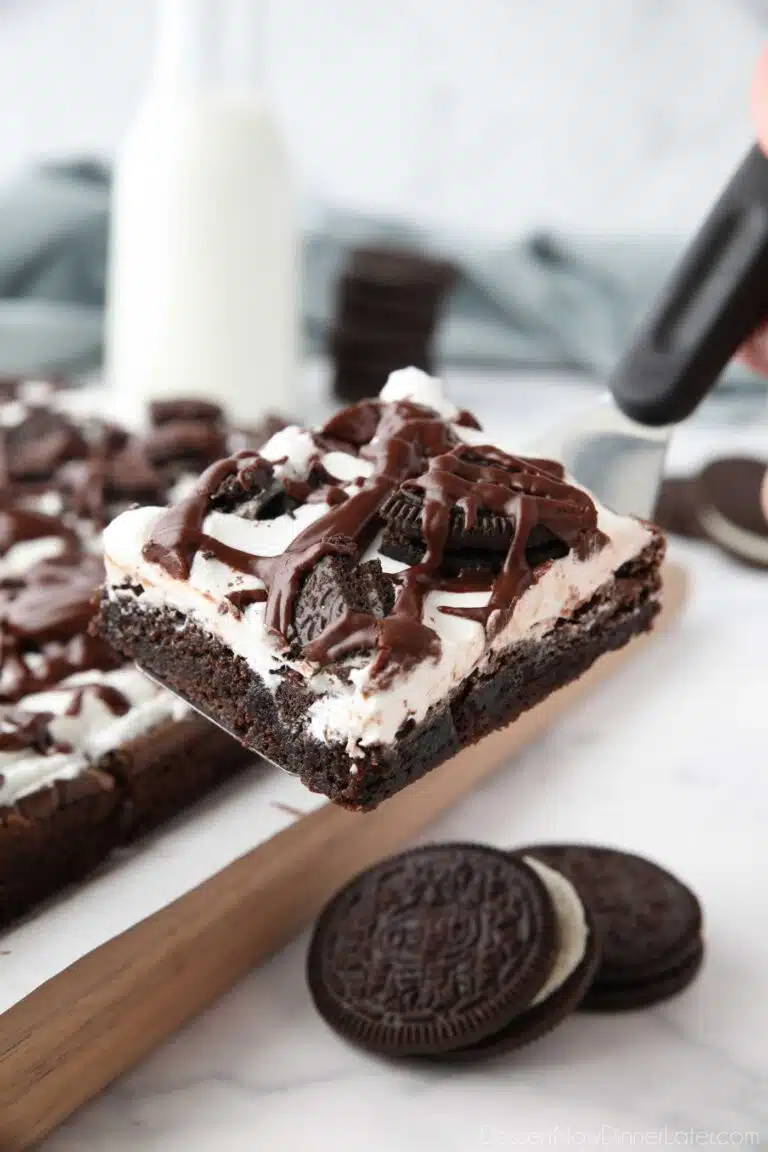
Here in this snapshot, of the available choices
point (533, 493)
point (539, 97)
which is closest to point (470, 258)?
point (539, 97)

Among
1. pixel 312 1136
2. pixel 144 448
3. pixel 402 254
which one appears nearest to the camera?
pixel 312 1136

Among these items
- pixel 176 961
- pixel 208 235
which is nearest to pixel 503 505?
pixel 176 961

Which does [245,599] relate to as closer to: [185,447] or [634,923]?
[634,923]

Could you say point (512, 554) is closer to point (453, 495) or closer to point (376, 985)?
point (453, 495)

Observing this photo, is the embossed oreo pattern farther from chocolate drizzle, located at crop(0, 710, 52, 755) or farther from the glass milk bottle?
the glass milk bottle

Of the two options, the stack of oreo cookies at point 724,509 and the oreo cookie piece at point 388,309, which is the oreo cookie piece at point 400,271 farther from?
the stack of oreo cookies at point 724,509

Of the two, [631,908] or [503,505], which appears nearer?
[503,505]

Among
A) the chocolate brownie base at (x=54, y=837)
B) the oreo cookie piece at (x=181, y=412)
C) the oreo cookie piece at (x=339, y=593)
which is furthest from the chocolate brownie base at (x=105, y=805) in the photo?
the oreo cookie piece at (x=181, y=412)
